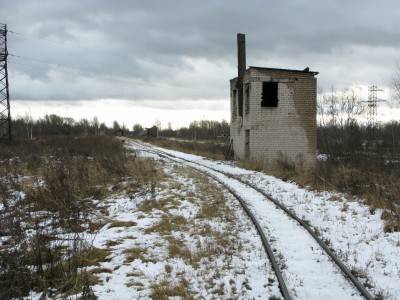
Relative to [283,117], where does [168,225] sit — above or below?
below

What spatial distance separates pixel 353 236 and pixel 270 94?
65.5 feet

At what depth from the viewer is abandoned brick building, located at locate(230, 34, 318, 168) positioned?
2391 centimetres

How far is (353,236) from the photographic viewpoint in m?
7.70

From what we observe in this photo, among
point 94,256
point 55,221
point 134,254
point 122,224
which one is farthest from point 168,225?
point 55,221

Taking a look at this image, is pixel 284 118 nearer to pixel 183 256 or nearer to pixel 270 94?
pixel 270 94

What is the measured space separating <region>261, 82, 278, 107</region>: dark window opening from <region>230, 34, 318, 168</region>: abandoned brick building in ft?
4.03

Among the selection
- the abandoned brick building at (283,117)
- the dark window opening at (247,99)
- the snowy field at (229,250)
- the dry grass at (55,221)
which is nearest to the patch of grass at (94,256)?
the dry grass at (55,221)

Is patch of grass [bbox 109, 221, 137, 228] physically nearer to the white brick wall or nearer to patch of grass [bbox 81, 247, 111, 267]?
patch of grass [bbox 81, 247, 111, 267]

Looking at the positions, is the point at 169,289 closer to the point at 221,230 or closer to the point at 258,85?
the point at 221,230

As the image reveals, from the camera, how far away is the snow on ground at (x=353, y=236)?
5548mm

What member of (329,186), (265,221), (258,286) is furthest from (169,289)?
(329,186)

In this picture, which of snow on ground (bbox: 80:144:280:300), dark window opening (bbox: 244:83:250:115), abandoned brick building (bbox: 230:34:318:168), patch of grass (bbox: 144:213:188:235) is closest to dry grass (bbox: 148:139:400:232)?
snow on ground (bbox: 80:144:280:300)

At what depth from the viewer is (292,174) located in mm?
16141

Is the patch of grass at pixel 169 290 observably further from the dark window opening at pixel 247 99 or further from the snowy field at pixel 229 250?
the dark window opening at pixel 247 99
